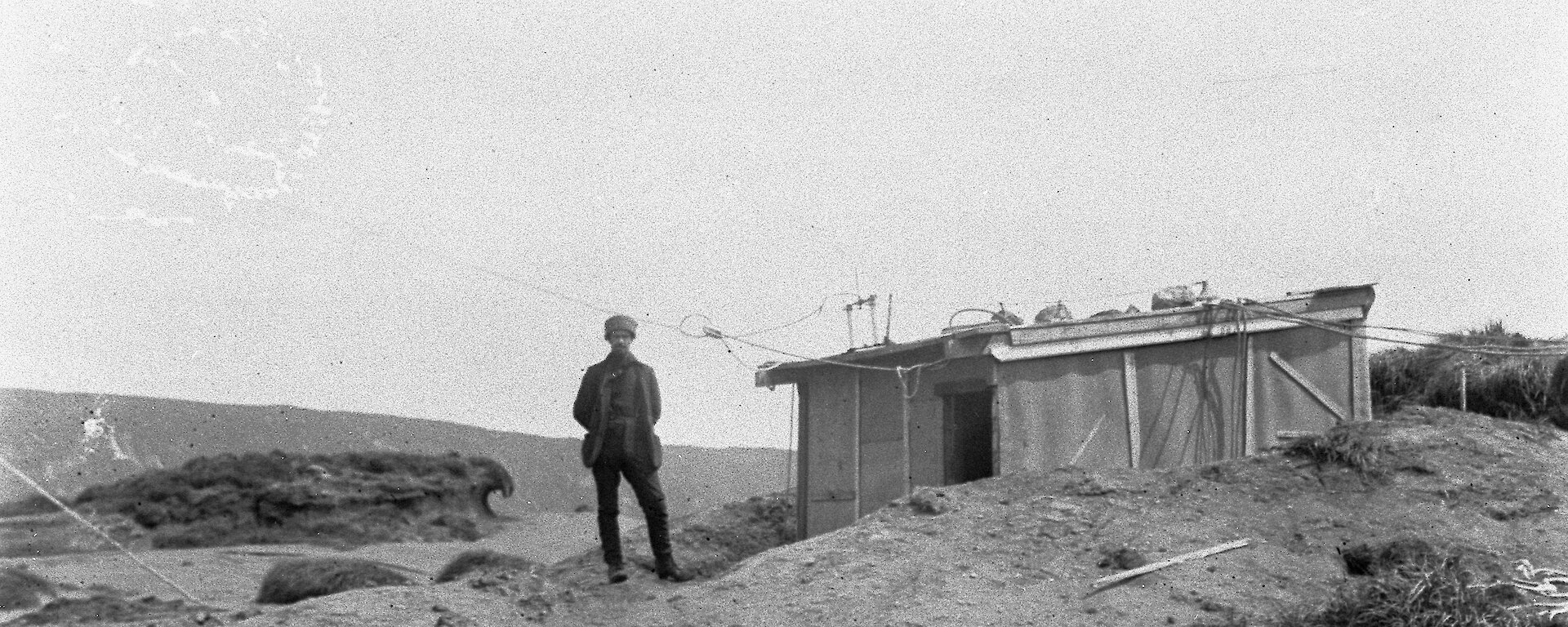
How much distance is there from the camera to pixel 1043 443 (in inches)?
542

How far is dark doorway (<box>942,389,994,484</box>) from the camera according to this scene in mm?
14609

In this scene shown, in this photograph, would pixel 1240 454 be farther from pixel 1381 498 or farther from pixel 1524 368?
pixel 1524 368

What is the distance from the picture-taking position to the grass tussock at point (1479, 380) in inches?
685

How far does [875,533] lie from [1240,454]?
15.1ft

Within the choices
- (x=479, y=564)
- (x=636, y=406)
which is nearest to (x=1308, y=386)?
(x=636, y=406)

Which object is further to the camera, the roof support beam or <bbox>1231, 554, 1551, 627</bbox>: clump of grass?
the roof support beam

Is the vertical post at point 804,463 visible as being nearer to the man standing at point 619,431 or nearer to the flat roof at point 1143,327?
the flat roof at point 1143,327

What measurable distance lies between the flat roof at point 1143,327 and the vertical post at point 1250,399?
23 cm

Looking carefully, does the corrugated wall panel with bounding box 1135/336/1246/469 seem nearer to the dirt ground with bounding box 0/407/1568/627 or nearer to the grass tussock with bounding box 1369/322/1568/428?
the dirt ground with bounding box 0/407/1568/627

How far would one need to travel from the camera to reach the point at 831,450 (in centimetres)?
1569

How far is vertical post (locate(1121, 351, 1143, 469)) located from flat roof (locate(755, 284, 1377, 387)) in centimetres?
19

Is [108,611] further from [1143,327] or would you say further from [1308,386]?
[1308,386]

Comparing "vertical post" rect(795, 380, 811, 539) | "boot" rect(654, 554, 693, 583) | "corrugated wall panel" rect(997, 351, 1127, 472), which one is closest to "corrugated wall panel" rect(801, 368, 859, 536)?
"vertical post" rect(795, 380, 811, 539)

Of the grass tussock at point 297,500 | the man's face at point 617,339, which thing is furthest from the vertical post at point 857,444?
the grass tussock at point 297,500
